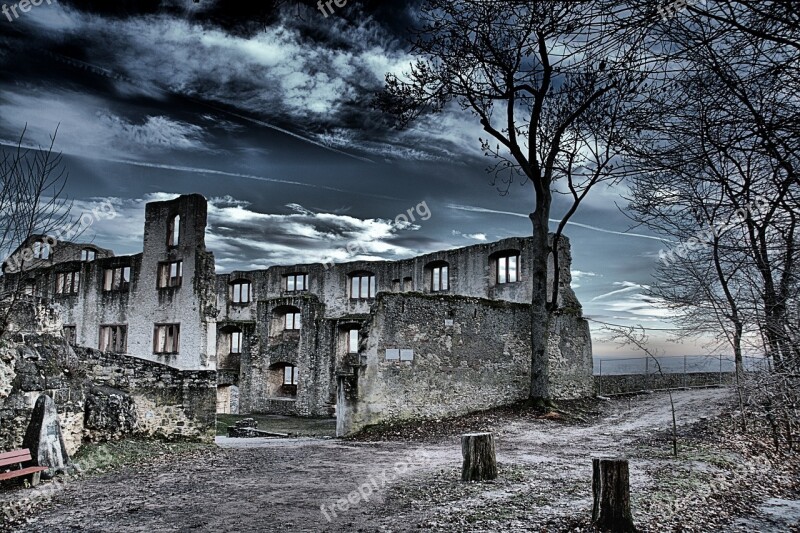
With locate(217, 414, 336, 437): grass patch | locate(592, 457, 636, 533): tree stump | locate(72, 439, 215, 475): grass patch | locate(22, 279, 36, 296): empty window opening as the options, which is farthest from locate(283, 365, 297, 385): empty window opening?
locate(592, 457, 636, 533): tree stump

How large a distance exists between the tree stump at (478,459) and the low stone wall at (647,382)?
1606cm

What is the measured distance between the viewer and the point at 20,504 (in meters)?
7.29

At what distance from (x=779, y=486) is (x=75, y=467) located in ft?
36.3

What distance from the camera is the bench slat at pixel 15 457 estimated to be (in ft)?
26.2

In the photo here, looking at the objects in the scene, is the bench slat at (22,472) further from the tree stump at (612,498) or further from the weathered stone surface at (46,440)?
the tree stump at (612,498)

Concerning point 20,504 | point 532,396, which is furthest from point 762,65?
point 532,396

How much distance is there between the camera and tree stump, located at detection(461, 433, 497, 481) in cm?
832

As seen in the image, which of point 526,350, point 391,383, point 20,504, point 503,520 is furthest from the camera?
point 526,350

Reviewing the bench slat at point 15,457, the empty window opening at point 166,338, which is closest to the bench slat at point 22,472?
the bench slat at point 15,457

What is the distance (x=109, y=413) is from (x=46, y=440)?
236cm

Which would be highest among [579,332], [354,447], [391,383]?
[579,332]

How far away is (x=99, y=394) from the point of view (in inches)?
439

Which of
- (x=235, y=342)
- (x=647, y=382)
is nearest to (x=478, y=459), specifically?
(x=647, y=382)

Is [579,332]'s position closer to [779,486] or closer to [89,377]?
[779,486]
